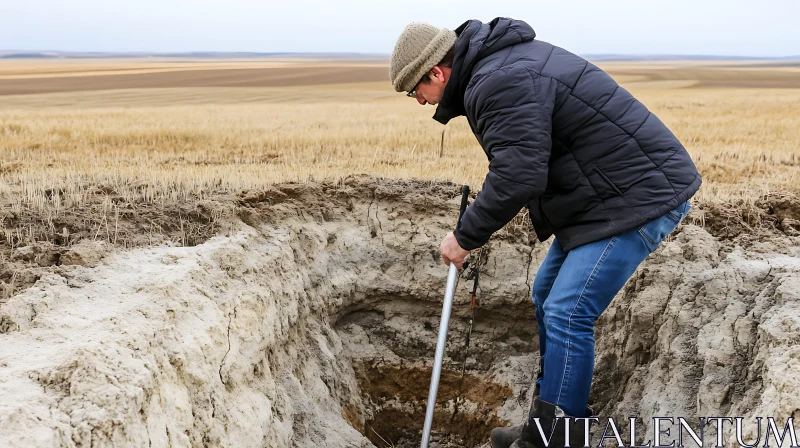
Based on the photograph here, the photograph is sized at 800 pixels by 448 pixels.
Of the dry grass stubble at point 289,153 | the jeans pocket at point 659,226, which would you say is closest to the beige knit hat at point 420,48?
the jeans pocket at point 659,226

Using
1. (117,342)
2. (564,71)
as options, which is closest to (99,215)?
(117,342)

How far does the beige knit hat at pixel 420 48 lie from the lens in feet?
9.61

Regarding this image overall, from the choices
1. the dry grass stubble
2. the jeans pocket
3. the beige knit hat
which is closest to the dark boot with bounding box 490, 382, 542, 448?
the jeans pocket

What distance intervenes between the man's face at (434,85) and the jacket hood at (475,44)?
0.22 feet

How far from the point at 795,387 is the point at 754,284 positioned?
126 centimetres

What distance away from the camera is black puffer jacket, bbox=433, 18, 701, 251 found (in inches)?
106

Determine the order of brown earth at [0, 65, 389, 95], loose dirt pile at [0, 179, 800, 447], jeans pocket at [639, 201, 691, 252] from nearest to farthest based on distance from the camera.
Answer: loose dirt pile at [0, 179, 800, 447], jeans pocket at [639, 201, 691, 252], brown earth at [0, 65, 389, 95]

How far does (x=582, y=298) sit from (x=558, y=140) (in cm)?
71

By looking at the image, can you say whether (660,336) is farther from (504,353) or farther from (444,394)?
(444,394)

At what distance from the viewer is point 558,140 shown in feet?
9.41

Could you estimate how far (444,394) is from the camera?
5.39 metres

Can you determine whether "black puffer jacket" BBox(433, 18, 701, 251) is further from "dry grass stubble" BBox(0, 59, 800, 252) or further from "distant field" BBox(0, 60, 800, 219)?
"distant field" BBox(0, 60, 800, 219)

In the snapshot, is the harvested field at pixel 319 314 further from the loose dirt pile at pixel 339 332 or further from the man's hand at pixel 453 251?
the man's hand at pixel 453 251

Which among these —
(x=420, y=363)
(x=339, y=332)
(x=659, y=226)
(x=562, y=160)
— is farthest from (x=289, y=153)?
(x=659, y=226)
